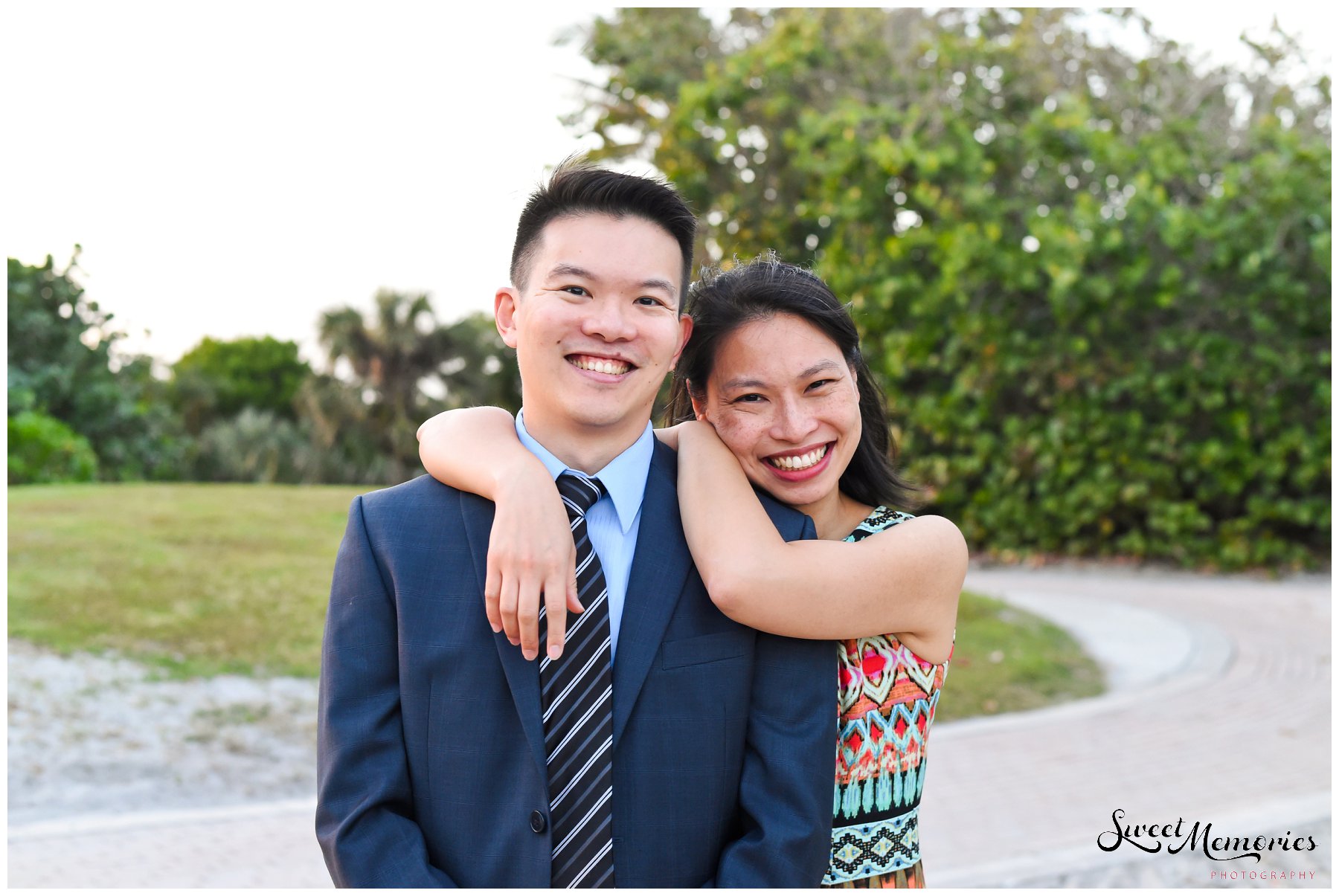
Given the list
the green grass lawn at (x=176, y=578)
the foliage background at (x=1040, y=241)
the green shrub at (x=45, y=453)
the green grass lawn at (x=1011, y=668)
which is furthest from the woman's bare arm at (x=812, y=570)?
the green shrub at (x=45, y=453)

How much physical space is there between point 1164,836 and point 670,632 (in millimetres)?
3831

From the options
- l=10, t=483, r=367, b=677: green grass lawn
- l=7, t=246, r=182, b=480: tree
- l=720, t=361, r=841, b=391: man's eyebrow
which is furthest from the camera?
l=7, t=246, r=182, b=480: tree

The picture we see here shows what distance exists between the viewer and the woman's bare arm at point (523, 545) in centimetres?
169

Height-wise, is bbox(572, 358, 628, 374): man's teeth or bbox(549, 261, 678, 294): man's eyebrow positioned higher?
bbox(549, 261, 678, 294): man's eyebrow

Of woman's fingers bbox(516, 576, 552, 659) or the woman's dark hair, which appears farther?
the woman's dark hair

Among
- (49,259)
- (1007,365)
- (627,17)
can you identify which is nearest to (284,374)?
(49,259)

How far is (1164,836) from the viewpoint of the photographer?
4.68 m

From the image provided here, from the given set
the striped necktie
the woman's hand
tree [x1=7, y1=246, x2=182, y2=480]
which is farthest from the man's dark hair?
tree [x1=7, y1=246, x2=182, y2=480]

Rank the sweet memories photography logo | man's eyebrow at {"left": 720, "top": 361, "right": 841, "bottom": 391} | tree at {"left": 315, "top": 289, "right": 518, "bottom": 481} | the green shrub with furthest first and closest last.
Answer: tree at {"left": 315, "top": 289, "right": 518, "bottom": 481} < the green shrub < the sweet memories photography logo < man's eyebrow at {"left": 720, "top": 361, "right": 841, "bottom": 391}

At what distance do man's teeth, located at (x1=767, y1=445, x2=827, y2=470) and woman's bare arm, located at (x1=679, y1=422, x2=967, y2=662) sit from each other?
0.31ft

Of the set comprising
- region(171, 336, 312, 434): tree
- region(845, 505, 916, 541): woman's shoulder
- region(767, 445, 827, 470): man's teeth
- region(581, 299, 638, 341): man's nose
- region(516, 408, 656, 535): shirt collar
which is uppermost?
region(581, 299, 638, 341): man's nose

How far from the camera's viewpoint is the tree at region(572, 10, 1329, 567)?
10328 mm

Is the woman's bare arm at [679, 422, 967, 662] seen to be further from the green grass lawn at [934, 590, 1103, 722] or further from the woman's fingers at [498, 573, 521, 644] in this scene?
the green grass lawn at [934, 590, 1103, 722]

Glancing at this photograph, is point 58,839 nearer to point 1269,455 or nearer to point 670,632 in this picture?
point 670,632
